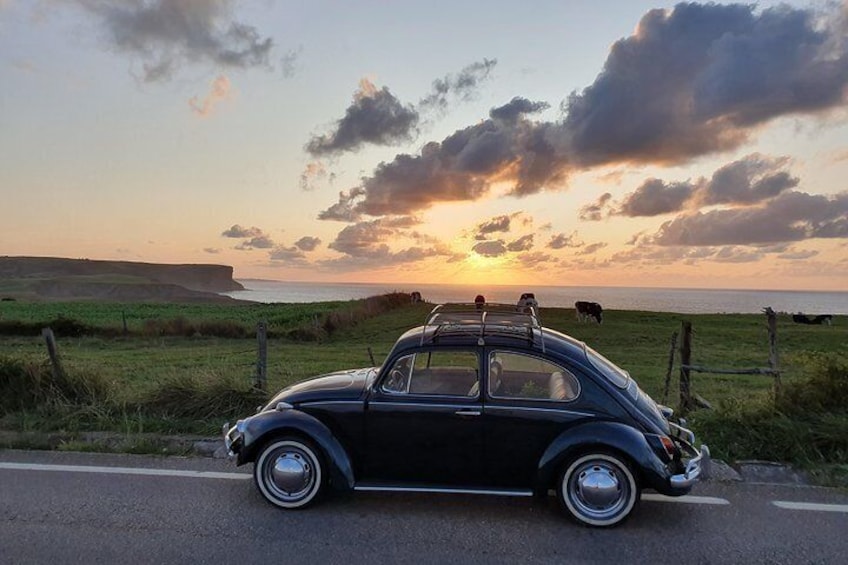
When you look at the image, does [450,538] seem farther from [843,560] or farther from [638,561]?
[843,560]

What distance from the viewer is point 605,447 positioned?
Answer: 14.5 ft

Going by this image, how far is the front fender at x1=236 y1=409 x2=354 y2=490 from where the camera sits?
4.68m

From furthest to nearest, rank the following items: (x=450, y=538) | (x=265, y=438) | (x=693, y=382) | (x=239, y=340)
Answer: (x=239, y=340) < (x=693, y=382) < (x=265, y=438) < (x=450, y=538)

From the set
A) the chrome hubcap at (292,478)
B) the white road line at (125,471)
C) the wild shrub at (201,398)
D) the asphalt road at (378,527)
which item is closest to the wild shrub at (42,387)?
the wild shrub at (201,398)

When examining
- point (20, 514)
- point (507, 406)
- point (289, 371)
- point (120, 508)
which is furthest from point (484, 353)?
point (289, 371)

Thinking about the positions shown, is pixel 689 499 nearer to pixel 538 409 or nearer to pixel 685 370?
pixel 538 409

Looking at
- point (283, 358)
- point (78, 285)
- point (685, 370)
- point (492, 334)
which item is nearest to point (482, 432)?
point (492, 334)

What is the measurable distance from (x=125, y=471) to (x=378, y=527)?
281cm

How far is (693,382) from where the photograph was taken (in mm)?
12656

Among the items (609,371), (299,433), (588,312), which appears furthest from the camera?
(588,312)

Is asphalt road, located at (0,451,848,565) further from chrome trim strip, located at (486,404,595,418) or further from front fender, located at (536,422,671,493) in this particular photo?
chrome trim strip, located at (486,404,595,418)

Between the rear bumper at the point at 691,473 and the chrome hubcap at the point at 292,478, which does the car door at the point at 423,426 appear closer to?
the chrome hubcap at the point at 292,478

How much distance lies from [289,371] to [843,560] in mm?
11087

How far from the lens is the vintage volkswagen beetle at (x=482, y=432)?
4.43 meters
